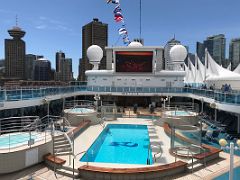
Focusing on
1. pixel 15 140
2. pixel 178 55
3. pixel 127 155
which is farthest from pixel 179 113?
pixel 178 55

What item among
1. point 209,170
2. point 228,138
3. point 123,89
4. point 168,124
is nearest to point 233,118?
point 228,138

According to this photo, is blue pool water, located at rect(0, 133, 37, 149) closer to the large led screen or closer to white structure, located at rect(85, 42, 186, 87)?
white structure, located at rect(85, 42, 186, 87)

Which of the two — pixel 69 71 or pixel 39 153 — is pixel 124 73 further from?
pixel 69 71

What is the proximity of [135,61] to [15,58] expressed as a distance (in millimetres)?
150176

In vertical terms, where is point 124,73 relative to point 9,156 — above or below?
above

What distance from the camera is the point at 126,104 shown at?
37.8 metres

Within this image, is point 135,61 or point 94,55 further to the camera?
point 94,55

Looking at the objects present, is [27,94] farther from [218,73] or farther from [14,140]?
[218,73]

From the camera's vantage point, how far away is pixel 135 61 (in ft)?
120

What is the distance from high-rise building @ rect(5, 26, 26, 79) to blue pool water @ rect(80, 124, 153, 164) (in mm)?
147927

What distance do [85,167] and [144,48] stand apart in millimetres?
27439

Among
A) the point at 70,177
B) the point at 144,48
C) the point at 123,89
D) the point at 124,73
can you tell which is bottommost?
the point at 70,177

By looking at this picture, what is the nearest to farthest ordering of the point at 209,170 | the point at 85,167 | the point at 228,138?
the point at 85,167
the point at 209,170
the point at 228,138

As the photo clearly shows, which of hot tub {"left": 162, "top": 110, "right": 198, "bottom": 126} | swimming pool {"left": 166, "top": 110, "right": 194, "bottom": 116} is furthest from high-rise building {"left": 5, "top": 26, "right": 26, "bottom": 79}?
hot tub {"left": 162, "top": 110, "right": 198, "bottom": 126}
